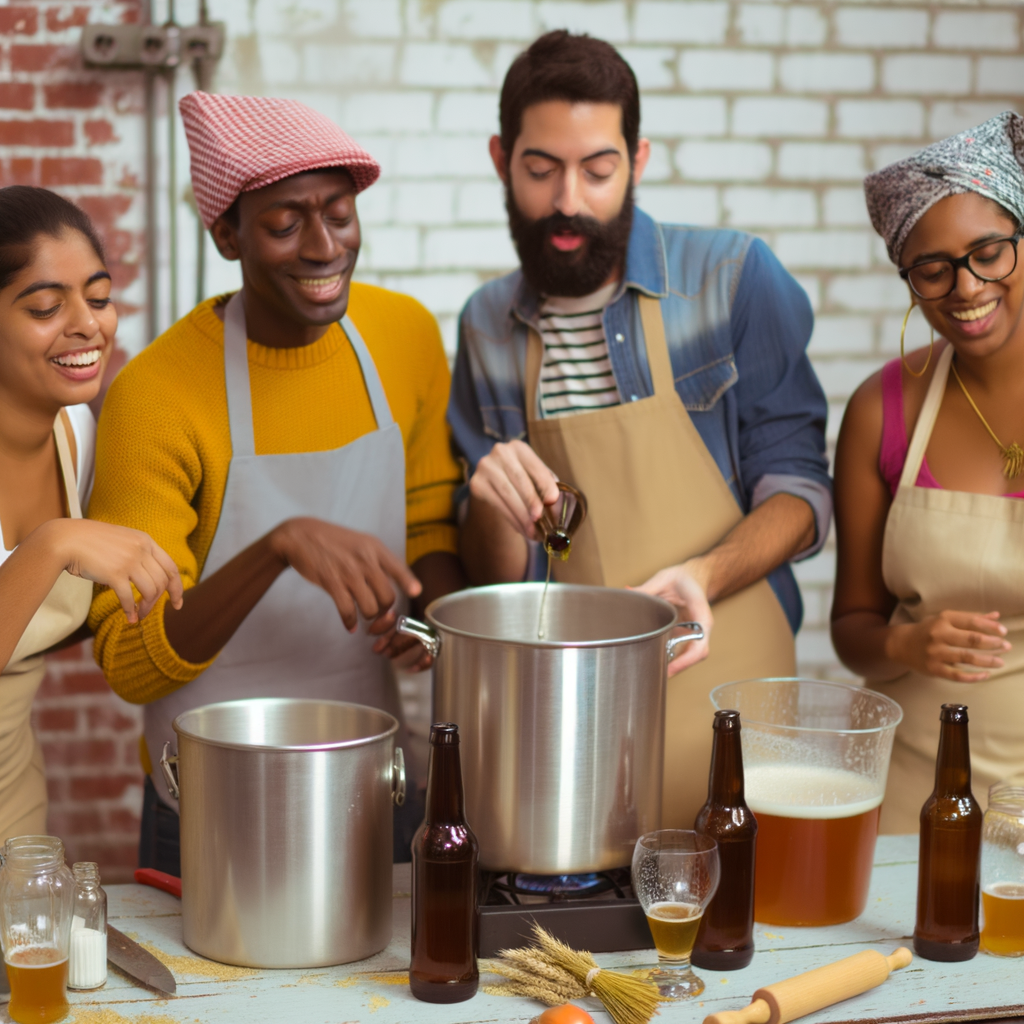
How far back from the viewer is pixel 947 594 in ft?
6.08

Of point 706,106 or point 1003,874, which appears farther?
point 706,106

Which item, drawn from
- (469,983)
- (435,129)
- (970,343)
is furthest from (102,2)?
(469,983)

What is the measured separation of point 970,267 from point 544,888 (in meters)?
1.02

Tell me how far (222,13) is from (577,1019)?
2443mm

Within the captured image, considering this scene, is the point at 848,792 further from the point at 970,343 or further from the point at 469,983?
the point at 970,343

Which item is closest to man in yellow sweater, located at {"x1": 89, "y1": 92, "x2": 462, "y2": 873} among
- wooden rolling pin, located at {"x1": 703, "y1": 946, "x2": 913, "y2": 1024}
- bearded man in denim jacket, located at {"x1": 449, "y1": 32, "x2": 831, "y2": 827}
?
bearded man in denim jacket, located at {"x1": 449, "y1": 32, "x2": 831, "y2": 827}

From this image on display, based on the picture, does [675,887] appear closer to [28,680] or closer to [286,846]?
[286,846]

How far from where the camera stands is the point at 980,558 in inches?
71.3

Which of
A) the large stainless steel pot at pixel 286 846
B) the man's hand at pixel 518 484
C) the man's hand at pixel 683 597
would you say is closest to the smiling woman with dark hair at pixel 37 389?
the large stainless steel pot at pixel 286 846

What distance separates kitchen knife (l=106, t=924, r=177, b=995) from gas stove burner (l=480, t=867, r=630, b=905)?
1.09 ft

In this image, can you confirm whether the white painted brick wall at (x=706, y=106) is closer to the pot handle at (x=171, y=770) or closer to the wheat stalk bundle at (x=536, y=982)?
the pot handle at (x=171, y=770)

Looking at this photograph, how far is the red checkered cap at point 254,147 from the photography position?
1.69 meters

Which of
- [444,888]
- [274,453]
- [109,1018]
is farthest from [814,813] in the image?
[274,453]

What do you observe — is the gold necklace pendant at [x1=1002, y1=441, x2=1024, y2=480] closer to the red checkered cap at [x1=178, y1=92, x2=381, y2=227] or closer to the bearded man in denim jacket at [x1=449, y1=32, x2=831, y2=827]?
the bearded man in denim jacket at [x1=449, y1=32, x2=831, y2=827]
